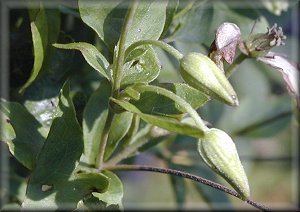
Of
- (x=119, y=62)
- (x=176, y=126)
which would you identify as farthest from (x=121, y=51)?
(x=176, y=126)

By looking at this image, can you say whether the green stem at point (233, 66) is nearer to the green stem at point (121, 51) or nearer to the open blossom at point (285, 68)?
the open blossom at point (285, 68)

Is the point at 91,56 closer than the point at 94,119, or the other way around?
the point at 91,56

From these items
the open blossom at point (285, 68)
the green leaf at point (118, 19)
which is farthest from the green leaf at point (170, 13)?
the open blossom at point (285, 68)

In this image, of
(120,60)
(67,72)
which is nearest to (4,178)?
(67,72)

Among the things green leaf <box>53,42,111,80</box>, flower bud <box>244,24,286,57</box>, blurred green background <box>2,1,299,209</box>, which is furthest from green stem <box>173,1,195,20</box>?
green leaf <box>53,42,111,80</box>

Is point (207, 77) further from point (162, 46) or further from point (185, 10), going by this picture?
point (185, 10)

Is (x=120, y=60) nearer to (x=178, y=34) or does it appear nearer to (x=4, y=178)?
(x=178, y=34)

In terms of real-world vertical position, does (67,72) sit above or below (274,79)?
above
